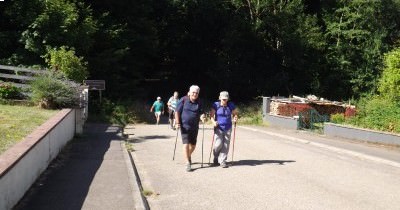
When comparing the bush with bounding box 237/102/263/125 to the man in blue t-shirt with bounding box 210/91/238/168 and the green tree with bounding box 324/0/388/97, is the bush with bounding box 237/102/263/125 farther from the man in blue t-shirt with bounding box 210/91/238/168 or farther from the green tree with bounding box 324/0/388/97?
the man in blue t-shirt with bounding box 210/91/238/168

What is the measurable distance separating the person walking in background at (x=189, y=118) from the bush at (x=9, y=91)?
10.1 metres

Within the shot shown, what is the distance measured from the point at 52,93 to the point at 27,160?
9310mm

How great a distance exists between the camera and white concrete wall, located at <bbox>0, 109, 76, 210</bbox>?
7189 mm

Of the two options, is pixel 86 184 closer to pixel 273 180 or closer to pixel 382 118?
pixel 273 180

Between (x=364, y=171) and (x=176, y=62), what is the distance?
38566 mm

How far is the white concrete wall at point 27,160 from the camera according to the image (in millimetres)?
7189

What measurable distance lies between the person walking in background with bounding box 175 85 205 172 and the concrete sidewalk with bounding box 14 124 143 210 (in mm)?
1311

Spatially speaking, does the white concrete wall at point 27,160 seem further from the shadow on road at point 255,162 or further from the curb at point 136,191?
the shadow on road at point 255,162

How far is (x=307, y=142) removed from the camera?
19.8 metres

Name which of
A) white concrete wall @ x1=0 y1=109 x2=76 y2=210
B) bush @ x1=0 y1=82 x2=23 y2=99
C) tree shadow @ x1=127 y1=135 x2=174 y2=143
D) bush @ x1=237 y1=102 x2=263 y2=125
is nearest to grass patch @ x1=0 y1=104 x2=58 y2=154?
white concrete wall @ x1=0 y1=109 x2=76 y2=210

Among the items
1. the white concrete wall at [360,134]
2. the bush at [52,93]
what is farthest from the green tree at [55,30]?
the white concrete wall at [360,134]

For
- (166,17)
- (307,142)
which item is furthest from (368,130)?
(166,17)

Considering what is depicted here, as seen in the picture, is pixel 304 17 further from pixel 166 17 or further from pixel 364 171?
pixel 364 171

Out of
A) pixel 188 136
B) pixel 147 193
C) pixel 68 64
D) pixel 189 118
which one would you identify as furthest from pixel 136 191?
pixel 68 64
